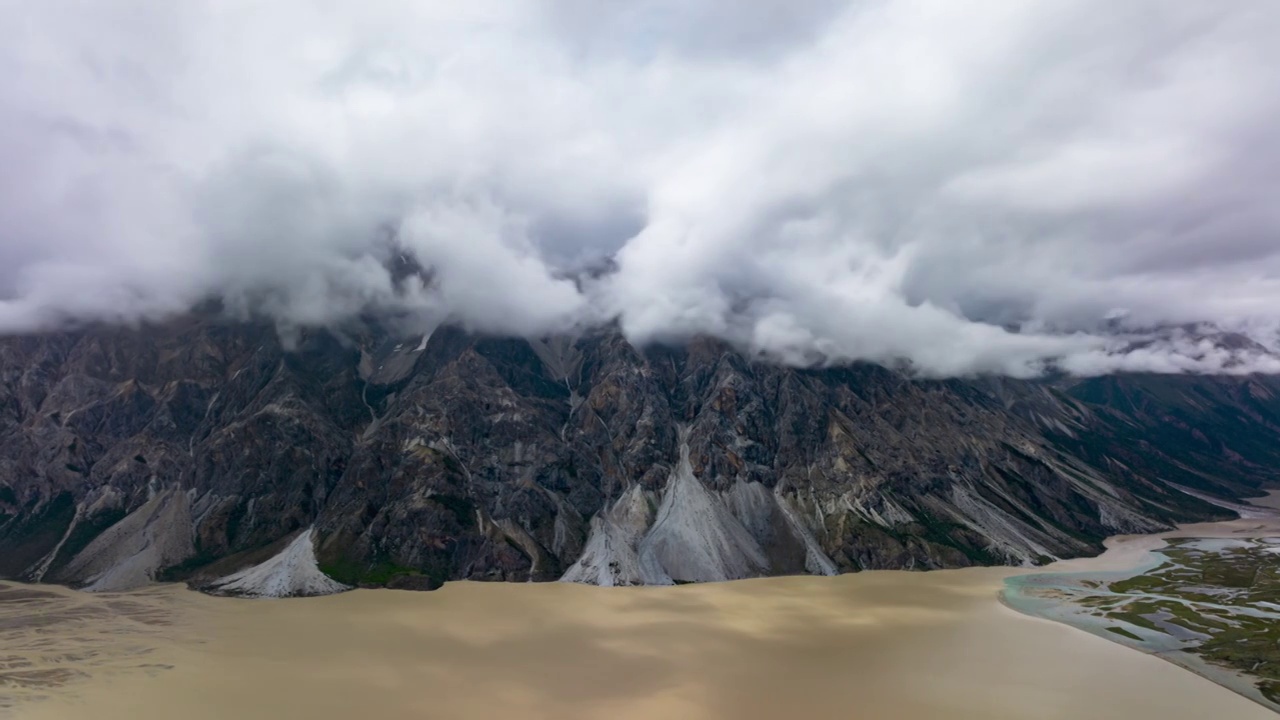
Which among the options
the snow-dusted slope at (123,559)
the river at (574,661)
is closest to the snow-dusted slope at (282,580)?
the river at (574,661)

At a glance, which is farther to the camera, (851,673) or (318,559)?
(318,559)

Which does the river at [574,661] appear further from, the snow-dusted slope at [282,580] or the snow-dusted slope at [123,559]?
the snow-dusted slope at [123,559]

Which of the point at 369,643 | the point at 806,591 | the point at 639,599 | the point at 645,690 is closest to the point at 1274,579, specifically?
the point at 806,591

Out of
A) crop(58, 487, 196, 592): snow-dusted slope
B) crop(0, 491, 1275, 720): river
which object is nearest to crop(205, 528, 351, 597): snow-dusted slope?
crop(0, 491, 1275, 720): river

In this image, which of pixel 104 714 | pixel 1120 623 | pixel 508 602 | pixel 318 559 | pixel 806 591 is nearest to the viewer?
pixel 104 714

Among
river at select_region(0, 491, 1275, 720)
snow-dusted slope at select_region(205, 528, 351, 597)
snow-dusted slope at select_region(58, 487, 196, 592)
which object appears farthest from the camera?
snow-dusted slope at select_region(58, 487, 196, 592)

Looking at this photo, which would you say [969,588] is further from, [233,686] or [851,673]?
[233,686]

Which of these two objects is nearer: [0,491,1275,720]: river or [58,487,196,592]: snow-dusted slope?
[0,491,1275,720]: river

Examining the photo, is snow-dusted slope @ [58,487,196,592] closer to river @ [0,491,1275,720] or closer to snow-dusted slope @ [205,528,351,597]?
river @ [0,491,1275,720]

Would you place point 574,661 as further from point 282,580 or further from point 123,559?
point 123,559
